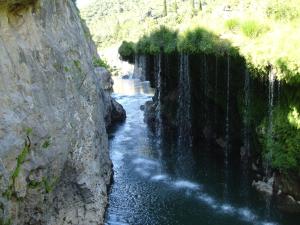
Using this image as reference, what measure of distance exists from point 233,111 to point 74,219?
1306cm

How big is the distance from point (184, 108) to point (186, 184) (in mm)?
10131

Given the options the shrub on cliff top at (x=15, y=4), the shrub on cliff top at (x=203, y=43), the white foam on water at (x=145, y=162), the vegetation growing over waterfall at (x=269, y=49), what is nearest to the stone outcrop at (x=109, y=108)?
the white foam on water at (x=145, y=162)

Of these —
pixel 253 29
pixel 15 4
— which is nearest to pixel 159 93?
pixel 253 29

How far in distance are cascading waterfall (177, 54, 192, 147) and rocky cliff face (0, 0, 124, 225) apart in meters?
12.7

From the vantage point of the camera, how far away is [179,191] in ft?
75.9

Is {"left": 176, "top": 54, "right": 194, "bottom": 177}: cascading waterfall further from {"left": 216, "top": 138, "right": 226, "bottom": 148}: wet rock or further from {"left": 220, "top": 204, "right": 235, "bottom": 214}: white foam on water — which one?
{"left": 220, "top": 204, "right": 235, "bottom": 214}: white foam on water

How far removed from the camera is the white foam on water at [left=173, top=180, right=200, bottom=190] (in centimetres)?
2377

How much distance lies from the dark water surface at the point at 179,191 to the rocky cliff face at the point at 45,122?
8.96 feet

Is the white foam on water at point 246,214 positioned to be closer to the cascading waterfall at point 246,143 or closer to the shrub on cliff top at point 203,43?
the cascading waterfall at point 246,143

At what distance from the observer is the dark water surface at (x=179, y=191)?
19703 millimetres

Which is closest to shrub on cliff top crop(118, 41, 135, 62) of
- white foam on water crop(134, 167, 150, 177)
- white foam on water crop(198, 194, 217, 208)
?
white foam on water crop(134, 167, 150, 177)

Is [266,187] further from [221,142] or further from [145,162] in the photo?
[145,162]

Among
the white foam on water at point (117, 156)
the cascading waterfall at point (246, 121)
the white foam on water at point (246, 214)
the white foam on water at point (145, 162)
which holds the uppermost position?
the cascading waterfall at point (246, 121)

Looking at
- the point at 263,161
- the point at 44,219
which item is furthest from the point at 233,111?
the point at 44,219
